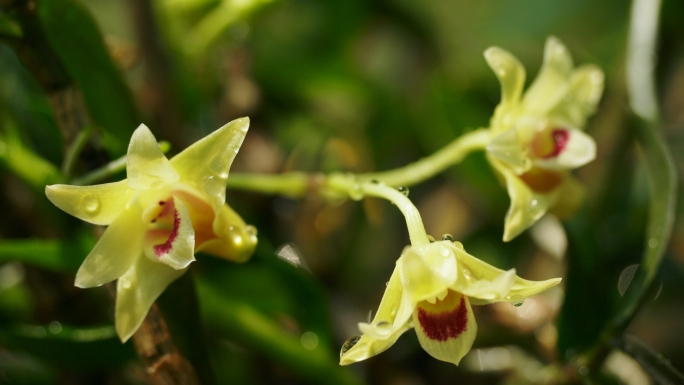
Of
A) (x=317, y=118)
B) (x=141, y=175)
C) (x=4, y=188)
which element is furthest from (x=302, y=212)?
(x=141, y=175)

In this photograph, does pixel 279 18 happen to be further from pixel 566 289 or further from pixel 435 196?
pixel 566 289

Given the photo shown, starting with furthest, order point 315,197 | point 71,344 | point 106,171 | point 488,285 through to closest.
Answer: point 315,197 → point 71,344 → point 106,171 → point 488,285

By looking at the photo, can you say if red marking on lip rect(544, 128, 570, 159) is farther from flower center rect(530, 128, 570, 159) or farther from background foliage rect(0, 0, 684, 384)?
background foliage rect(0, 0, 684, 384)

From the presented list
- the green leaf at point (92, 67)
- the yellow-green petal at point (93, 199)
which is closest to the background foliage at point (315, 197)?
the green leaf at point (92, 67)

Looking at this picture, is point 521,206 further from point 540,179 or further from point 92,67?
point 92,67

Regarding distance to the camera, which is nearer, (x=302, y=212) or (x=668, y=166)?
(x=668, y=166)

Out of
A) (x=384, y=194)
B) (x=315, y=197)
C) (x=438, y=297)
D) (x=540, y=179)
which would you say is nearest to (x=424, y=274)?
(x=438, y=297)
